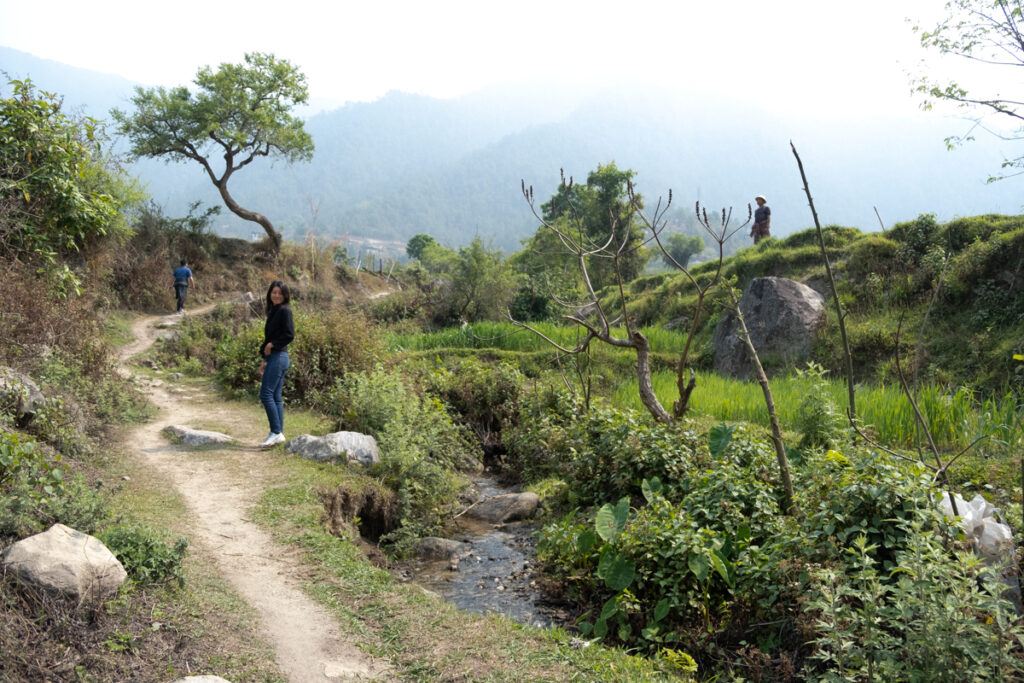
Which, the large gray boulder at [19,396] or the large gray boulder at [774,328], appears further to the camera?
the large gray boulder at [774,328]

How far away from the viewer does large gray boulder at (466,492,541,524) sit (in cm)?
827

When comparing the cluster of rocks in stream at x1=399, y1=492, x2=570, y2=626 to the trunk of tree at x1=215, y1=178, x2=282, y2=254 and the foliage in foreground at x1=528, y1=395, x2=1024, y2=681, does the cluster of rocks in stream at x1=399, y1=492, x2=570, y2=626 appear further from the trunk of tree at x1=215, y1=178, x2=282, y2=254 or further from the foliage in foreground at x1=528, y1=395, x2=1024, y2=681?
the trunk of tree at x1=215, y1=178, x2=282, y2=254

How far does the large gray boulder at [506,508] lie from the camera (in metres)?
8.27

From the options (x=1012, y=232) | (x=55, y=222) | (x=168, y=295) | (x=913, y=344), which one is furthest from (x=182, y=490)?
(x=168, y=295)

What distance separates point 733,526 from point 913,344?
8.15 m

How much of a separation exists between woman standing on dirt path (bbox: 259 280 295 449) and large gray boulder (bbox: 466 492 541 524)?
2656 mm

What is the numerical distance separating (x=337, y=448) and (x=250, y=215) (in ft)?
71.3

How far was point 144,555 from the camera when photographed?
4422 mm

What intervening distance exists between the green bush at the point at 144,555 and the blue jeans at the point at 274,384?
3.55 meters

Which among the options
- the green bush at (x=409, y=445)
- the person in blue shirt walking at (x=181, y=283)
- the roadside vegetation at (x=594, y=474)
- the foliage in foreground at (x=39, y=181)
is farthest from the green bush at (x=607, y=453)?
the person in blue shirt walking at (x=181, y=283)

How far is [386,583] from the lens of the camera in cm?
550

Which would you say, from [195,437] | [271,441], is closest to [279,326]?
[271,441]

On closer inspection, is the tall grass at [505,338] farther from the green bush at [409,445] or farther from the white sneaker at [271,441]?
the white sneaker at [271,441]

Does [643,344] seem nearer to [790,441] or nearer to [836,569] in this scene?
[790,441]
